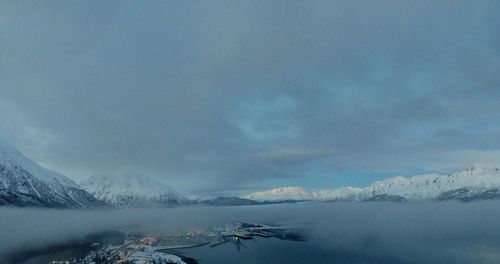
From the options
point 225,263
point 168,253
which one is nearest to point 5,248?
point 168,253

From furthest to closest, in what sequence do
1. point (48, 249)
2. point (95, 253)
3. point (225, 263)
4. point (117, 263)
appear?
point (48, 249) < point (95, 253) < point (225, 263) < point (117, 263)

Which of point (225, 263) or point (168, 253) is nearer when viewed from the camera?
point (225, 263)

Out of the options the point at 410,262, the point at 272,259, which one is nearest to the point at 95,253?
the point at 272,259

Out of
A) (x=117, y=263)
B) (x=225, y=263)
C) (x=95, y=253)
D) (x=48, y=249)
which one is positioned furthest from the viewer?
(x=48, y=249)

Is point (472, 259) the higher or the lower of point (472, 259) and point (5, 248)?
the lower

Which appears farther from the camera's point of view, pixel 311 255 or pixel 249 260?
pixel 311 255

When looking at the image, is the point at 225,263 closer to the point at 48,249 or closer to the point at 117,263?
the point at 117,263

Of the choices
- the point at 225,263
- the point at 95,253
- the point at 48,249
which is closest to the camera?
the point at 225,263

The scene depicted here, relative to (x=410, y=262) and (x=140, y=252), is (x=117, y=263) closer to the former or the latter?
(x=140, y=252)
